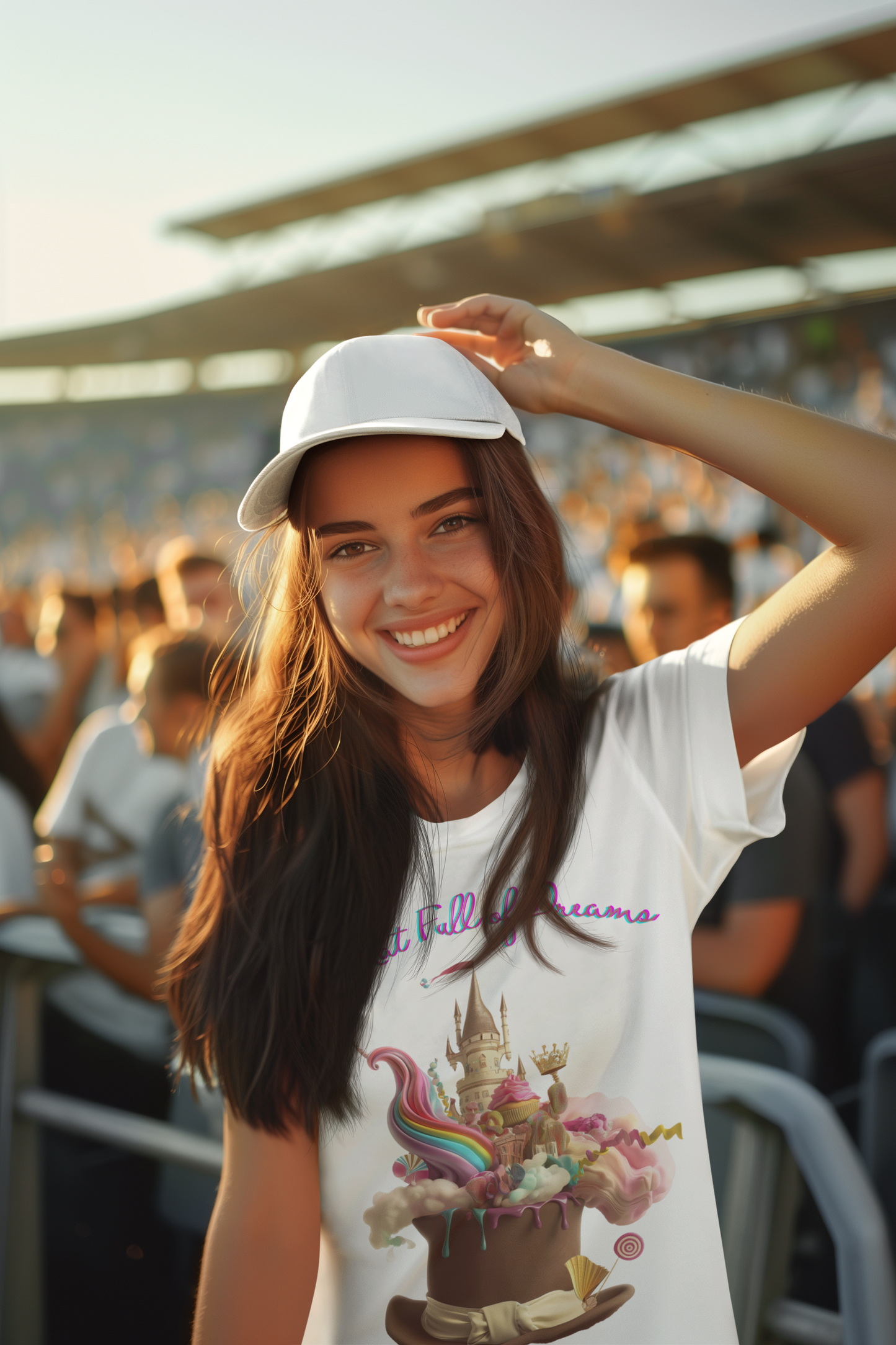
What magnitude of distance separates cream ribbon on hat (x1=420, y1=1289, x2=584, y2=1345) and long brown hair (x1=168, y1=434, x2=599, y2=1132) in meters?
0.23

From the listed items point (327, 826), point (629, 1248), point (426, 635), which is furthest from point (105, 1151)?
point (426, 635)

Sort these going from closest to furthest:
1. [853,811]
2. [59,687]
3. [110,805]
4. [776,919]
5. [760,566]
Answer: [776,919] < [853,811] < [110,805] < [760,566] < [59,687]

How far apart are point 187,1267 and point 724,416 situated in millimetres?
2064

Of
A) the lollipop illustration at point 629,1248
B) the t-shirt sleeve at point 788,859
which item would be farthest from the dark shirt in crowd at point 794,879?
the lollipop illustration at point 629,1248

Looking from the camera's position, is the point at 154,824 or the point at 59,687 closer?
the point at 154,824

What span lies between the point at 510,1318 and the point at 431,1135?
19 cm

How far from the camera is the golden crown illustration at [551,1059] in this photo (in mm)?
1015

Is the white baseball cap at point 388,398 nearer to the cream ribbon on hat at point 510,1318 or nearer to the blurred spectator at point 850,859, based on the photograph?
the cream ribbon on hat at point 510,1318

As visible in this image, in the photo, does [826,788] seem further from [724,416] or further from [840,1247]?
[724,416]

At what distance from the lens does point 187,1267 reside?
6.88ft

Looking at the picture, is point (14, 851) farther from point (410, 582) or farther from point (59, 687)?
point (410, 582)

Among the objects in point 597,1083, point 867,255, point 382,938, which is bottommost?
point 597,1083

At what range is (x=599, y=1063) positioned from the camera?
1021 millimetres

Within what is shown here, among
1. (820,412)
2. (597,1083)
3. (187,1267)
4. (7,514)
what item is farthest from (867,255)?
(7,514)
